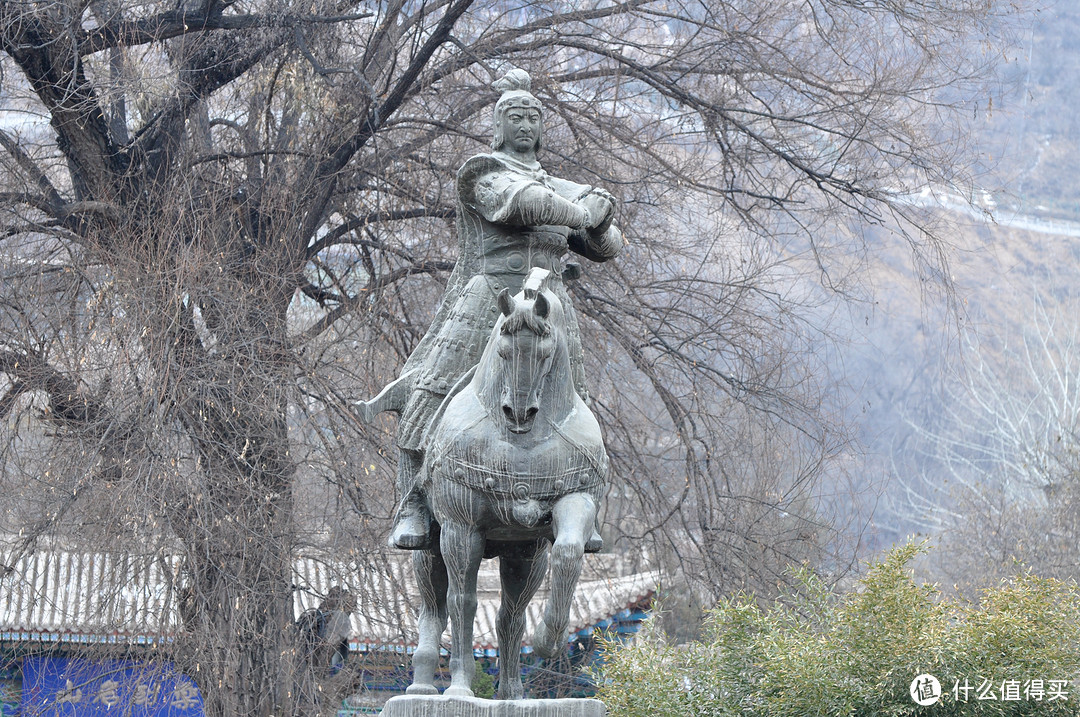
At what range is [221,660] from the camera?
9117 millimetres

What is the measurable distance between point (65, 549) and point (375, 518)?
84.3 inches

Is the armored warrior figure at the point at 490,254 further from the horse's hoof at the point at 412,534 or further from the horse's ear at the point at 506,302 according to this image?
the horse's ear at the point at 506,302

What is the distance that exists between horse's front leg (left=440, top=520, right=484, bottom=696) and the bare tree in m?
3.49

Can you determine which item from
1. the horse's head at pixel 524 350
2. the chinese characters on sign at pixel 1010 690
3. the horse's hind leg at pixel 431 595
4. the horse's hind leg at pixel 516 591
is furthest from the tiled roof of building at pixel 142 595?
the horse's head at pixel 524 350

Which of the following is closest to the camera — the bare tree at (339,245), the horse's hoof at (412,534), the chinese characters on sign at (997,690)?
the horse's hoof at (412,534)

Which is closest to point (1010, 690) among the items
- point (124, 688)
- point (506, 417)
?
point (506, 417)

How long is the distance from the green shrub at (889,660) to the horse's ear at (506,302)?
3065 mm

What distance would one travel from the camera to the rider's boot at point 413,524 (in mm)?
5957

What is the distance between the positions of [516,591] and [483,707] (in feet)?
2.45

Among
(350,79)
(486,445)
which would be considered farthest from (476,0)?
(486,445)

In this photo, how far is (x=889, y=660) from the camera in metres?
7.38

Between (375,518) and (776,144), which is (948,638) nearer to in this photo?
(375,518)

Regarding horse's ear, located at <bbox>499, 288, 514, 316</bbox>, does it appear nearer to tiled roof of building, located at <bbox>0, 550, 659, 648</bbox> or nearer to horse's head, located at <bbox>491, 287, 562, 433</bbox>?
horse's head, located at <bbox>491, 287, 562, 433</bbox>

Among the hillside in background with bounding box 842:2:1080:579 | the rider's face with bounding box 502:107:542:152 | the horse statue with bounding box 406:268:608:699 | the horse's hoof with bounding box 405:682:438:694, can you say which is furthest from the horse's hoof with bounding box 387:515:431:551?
the hillside in background with bounding box 842:2:1080:579
